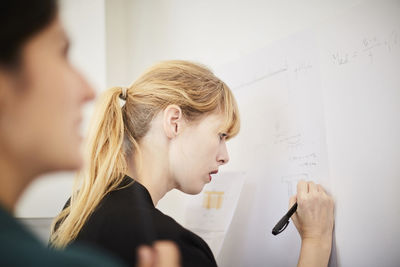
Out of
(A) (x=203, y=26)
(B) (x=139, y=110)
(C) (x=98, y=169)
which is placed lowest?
(C) (x=98, y=169)

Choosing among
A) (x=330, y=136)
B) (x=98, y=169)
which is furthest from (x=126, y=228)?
(x=330, y=136)

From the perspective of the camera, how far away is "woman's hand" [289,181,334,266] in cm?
67

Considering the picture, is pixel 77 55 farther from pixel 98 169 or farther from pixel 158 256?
pixel 98 169

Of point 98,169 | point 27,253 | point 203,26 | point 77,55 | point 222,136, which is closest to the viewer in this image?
A: point 27,253

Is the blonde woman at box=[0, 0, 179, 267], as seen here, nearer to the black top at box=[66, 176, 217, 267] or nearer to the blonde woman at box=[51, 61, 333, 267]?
the black top at box=[66, 176, 217, 267]

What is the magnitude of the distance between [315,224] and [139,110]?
0.41m

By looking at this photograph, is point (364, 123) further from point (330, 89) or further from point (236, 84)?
point (236, 84)

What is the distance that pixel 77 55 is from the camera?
28 centimetres

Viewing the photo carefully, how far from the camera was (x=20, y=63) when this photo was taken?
0.51 ft

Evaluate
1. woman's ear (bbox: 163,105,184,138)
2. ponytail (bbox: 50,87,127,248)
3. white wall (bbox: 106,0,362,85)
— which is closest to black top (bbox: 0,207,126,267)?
ponytail (bbox: 50,87,127,248)

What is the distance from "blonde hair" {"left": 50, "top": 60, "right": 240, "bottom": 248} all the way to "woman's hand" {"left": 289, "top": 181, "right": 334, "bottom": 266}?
0.21 m

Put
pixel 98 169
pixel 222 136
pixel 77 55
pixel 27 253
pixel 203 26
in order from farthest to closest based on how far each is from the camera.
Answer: pixel 203 26 < pixel 222 136 < pixel 98 169 < pixel 77 55 < pixel 27 253

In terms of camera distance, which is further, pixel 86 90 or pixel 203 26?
pixel 203 26

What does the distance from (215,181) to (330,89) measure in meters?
0.43
